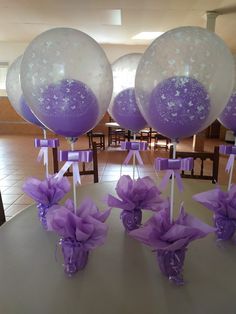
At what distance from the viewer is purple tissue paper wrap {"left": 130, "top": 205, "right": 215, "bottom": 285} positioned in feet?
2.58

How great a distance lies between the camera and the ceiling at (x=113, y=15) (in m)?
4.68

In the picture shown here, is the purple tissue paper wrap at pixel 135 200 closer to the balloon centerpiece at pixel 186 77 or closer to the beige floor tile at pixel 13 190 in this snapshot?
the balloon centerpiece at pixel 186 77

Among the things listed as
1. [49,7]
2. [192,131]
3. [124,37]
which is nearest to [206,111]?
[192,131]

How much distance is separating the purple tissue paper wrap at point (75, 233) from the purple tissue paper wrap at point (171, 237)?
13 cm

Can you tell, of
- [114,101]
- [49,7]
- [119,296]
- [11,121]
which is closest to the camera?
[119,296]

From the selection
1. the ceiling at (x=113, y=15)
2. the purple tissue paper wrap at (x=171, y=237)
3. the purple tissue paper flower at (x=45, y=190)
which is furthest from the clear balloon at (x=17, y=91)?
the ceiling at (x=113, y=15)

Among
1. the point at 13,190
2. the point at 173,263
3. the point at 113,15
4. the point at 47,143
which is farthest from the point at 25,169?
the point at 173,263

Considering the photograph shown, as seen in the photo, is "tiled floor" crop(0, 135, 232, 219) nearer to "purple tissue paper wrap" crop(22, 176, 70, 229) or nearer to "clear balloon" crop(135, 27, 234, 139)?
"purple tissue paper wrap" crop(22, 176, 70, 229)

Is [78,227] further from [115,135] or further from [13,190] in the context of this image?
[115,135]

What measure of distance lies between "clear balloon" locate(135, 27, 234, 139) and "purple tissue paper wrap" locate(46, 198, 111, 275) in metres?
0.43

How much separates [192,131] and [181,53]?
0.26 metres

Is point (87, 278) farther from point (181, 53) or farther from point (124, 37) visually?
point (124, 37)

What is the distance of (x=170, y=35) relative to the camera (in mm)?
837

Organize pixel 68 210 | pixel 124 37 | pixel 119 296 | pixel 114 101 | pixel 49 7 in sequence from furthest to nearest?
1. pixel 124 37
2. pixel 49 7
3. pixel 114 101
4. pixel 68 210
5. pixel 119 296
